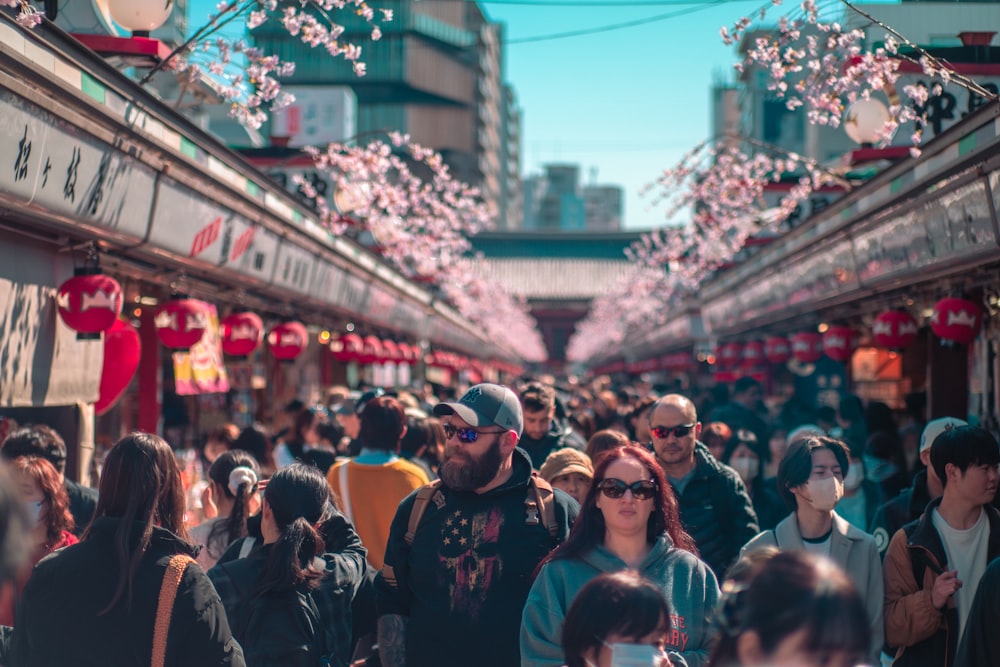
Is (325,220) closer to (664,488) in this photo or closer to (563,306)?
(664,488)

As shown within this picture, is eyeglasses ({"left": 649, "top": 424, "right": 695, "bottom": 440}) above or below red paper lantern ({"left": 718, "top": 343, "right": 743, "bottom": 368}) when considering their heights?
below

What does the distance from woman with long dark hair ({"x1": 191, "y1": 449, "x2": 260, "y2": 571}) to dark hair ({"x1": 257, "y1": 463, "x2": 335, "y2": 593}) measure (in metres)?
1.02

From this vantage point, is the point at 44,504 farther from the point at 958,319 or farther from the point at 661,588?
the point at 958,319

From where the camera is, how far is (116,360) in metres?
8.59

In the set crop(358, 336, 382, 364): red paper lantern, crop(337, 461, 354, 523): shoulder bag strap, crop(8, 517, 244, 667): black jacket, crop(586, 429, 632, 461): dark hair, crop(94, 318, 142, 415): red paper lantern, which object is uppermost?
crop(358, 336, 382, 364): red paper lantern

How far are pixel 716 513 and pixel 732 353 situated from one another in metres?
17.7

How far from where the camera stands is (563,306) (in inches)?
2901

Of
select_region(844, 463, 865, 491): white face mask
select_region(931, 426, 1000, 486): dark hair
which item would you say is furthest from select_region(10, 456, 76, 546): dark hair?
select_region(844, 463, 865, 491): white face mask

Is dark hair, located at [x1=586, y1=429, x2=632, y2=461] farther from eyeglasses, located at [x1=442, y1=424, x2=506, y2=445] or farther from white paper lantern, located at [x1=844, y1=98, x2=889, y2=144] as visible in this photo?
white paper lantern, located at [x1=844, y1=98, x2=889, y2=144]

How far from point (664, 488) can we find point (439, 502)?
91cm

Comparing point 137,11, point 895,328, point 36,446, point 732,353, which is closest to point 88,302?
point 36,446

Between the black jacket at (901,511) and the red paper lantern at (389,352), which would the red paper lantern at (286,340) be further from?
the black jacket at (901,511)

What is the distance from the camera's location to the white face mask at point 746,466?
8266mm

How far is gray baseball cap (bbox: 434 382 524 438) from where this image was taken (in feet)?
14.5
